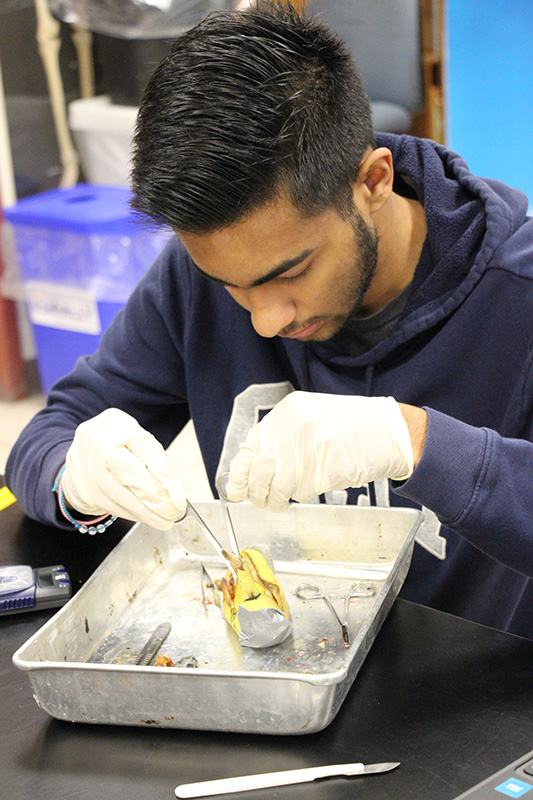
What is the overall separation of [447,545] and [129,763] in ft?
1.99

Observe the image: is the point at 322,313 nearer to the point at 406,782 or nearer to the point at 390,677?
the point at 390,677

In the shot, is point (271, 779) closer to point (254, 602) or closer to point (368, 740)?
point (368, 740)

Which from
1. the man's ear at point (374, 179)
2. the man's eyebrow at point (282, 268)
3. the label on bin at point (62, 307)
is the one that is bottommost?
the label on bin at point (62, 307)

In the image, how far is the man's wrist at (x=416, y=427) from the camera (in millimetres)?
887

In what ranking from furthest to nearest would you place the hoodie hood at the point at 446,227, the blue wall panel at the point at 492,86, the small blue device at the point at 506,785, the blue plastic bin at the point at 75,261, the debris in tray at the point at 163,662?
the blue wall panel at the point at 492,86, the blue plastic bin at the point at 75,261, the hoodie hood at the point at 446,227, the debris in tray at the point at 163,662, the small blue device at the point at 506,785

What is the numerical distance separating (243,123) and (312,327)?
30cm

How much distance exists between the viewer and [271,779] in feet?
2.25

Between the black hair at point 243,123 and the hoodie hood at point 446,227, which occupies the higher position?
the black hair at point 243,123

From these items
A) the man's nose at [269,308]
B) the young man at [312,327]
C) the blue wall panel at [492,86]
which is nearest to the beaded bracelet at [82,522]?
the young man at [312,327]

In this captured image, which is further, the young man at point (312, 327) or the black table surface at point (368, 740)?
the young man at point (312, 327)

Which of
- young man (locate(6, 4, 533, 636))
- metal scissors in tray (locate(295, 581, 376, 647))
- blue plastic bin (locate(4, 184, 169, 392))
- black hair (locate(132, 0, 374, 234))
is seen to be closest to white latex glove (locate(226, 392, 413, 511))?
young man (locate(6, 4, 533, 636))

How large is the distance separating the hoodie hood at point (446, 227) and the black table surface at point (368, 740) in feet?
1.45

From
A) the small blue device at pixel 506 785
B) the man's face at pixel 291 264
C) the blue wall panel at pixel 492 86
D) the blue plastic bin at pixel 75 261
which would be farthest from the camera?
the blue wall panel at pixel 492 86

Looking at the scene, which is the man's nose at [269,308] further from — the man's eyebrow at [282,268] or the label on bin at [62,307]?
the label on bin at [62,307]
